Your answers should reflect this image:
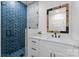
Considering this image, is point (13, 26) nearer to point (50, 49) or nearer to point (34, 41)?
point (34, 41)

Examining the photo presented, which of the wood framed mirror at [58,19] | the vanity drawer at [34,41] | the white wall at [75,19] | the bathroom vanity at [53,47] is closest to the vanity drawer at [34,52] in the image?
the bathroom vanity at [53,47]

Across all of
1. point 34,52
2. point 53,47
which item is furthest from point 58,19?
point 34,52

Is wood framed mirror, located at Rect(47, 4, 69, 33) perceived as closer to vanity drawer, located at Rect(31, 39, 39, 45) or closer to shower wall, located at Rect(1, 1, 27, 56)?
vanity drawer, located at Rect(31, 39, 39, 45)

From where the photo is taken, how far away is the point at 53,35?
2934 mm

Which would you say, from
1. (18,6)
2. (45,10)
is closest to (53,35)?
(45,10)

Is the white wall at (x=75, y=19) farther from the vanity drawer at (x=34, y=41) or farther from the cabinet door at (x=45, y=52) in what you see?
the vanity drawer at (x=34, y=41)

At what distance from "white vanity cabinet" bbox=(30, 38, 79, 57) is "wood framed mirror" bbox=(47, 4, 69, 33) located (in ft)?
1.62

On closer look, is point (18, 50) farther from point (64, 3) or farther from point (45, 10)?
point (64, 3)

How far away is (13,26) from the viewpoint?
3.19 m

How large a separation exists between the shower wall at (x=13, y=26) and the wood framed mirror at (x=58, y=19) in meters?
0.85

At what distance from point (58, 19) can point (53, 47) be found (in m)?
0.83

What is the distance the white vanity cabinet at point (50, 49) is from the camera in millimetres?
1840

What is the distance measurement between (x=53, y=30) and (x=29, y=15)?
1184 mm

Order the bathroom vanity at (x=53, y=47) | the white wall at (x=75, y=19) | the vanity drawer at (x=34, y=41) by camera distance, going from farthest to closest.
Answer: the vanity drawer at (x=34, y=41) < the white wall at (x=75, y=19) < the bathroom vanity at (x=53, y=47)
